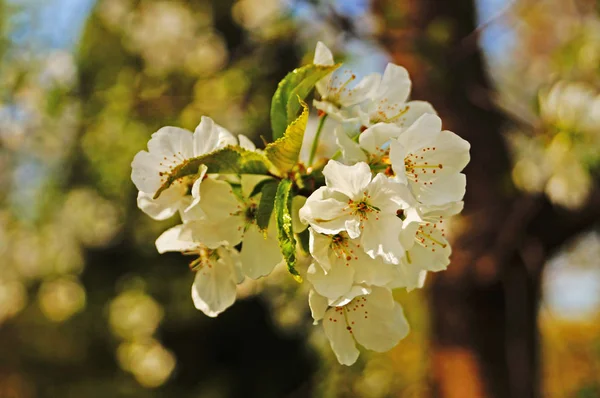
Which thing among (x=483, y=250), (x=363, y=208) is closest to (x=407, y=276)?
(x=363, y=208)

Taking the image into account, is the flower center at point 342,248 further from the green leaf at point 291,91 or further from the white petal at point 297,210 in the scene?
the green leaf at point 291,91

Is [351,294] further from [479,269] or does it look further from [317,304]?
[479,269]

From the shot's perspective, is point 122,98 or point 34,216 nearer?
point 122,98

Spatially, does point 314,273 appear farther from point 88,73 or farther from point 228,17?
point 228,17

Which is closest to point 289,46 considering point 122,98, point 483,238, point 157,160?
point 122,98

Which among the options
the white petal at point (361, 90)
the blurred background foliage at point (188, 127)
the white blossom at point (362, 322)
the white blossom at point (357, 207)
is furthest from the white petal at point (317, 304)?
the blurred background foliage at point (188, 127)

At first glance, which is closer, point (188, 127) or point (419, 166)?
point (419, 166)
